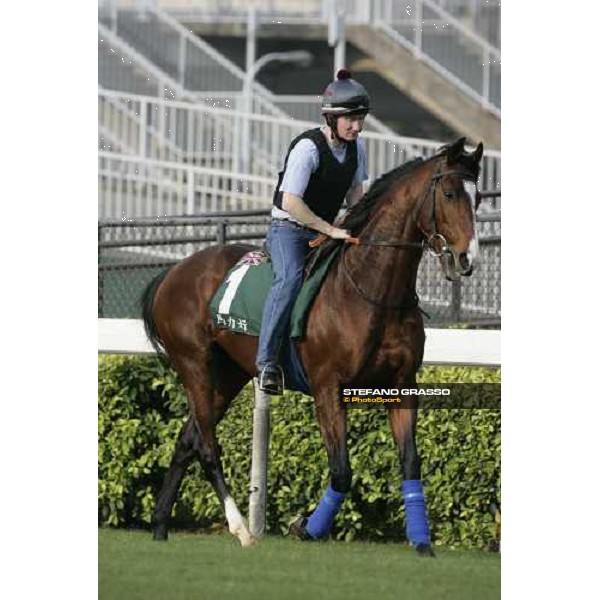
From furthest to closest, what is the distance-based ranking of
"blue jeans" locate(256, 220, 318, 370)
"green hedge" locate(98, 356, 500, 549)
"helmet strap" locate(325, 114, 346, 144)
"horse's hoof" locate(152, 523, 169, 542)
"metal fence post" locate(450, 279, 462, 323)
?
"metal fence post" locate(450, 279, 462, 323), "horse's hoof" locate(152, 523, 169, 542), "green hedge" locate(98, 356, 500, 549), "blue jeans" locate(256, 220, 318, 370), "helmet strap" locate(325, 114, 346, 144)

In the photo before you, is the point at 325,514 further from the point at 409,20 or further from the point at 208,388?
the point at 409,20

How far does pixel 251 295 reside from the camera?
11.5 m

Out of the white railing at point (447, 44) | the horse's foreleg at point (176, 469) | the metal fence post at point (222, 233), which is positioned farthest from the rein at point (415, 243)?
the metal fence post at point (222, 233)

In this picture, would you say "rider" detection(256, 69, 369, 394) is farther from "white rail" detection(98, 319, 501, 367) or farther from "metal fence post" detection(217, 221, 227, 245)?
"metal fence post" detection(217, 221, 227, 245)

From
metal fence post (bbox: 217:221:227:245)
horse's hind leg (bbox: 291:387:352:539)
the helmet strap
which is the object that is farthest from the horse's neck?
metal fence post (bbox: 217:221:227:245)

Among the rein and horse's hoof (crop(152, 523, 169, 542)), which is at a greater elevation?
the rein

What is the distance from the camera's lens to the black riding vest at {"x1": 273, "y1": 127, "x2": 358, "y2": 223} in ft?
36.9

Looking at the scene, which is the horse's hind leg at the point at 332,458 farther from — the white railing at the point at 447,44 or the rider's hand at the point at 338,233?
the white railing at the point at 447,44

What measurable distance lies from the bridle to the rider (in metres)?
0.14

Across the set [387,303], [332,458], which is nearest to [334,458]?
[332,458]
